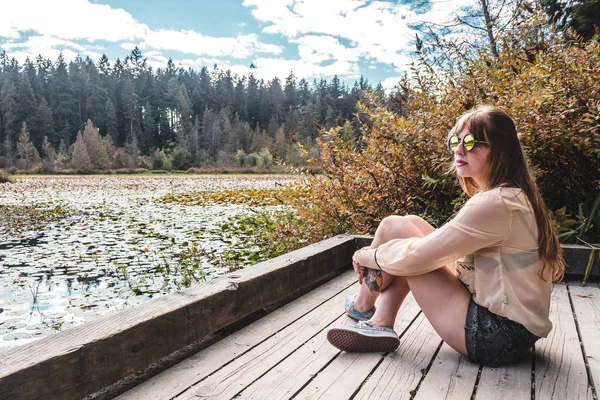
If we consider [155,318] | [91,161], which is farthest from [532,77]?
[91,161]

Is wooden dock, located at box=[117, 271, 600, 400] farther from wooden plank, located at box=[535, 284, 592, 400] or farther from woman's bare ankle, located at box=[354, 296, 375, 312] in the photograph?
woman's bare ankle, located at box=[354, 296, 375, 312]

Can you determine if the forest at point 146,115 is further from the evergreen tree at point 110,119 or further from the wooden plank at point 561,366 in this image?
the wooden plank at point 561,366

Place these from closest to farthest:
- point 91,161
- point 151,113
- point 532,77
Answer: point 532,77, point 91,161, point 151,113

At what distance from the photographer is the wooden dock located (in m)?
1.68

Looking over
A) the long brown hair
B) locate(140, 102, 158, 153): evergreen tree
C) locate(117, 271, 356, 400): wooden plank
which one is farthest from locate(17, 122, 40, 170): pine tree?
the long brown hair

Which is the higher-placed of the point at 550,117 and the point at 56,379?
the point at 550,117

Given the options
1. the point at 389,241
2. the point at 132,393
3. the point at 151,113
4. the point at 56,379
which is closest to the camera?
the point at 56,379

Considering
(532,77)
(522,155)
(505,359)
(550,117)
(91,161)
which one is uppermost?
(532,77)

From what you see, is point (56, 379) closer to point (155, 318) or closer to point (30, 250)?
point (155, 318)

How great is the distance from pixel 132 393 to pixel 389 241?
111cm

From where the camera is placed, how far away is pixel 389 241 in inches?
79.0

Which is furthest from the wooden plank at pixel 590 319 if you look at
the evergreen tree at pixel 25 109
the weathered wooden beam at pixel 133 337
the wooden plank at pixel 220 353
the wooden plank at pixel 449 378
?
A: the evergreen tree at pixel 25 109

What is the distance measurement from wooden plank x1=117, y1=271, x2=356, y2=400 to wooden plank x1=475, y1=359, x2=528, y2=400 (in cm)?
96

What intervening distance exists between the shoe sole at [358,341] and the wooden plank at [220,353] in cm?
41
